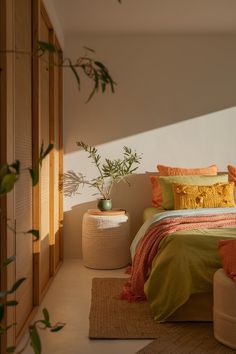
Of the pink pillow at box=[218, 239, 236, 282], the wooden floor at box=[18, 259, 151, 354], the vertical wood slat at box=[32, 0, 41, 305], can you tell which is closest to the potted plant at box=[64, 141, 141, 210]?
the wooden floor at box=[18, 259, 151, 354]

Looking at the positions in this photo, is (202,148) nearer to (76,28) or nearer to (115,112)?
(115,112)

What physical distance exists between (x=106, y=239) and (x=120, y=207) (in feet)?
2.21

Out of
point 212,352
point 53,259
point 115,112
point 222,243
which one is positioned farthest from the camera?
point 115,112

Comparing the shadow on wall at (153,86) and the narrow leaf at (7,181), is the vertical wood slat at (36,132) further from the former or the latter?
the narrow leaf at (7,181)

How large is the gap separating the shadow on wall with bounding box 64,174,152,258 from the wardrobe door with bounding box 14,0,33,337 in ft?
6.03

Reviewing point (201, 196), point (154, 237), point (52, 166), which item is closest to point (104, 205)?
point (52, 166)

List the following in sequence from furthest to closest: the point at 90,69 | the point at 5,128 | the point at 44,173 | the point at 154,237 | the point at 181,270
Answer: the point at 44,173 < the point at 154,237 < the point at 181,270 < the point at 5,128 < the point at 90,69

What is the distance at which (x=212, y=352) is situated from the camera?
2402 millimetres

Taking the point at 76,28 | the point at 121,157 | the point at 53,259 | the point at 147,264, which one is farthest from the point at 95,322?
the point at 76,28

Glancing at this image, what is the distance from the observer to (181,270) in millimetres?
2855

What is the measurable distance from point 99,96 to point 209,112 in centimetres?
131

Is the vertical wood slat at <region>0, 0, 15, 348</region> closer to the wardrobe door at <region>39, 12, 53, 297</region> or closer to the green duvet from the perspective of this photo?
the green duvet

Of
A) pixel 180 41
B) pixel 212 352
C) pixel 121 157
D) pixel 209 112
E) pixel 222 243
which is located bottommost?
pixel 212 352

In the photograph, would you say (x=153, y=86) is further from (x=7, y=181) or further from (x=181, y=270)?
(x=7, y=181)
